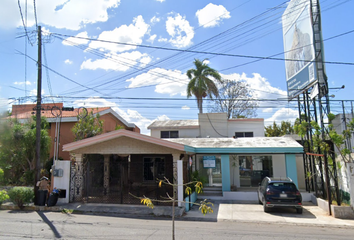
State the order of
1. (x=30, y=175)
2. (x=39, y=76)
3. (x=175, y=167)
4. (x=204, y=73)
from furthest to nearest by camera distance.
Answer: (x=204, y=73), (x=30, y=175), (x=39, y=76), (x=175, y=167)

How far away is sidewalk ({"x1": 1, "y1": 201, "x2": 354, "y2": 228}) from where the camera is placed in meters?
10.6

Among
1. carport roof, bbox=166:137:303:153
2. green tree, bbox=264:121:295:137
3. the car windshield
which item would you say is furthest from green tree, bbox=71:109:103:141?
green tree, bbox=264:121:295:137

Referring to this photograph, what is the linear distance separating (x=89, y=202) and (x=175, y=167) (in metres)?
4.83

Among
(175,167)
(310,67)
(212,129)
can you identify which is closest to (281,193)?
(175,167)

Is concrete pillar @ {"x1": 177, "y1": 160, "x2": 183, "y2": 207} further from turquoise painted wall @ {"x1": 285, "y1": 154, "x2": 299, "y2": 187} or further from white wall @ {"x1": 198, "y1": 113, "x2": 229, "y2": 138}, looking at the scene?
white wall @ {"x1": 198, "y1": 113, "x2": 229, "y2": 138}

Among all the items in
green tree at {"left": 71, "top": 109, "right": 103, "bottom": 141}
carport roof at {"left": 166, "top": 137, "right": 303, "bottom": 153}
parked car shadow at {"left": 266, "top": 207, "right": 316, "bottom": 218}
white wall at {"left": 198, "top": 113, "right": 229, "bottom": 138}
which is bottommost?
parked car shadow at {"left": 266, "top": 207, "right": 316, "bottom": 218}

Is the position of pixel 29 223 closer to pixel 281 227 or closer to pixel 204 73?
pixel 281 227

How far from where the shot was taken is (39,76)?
14281mm

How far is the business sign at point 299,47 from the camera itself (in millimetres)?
13484

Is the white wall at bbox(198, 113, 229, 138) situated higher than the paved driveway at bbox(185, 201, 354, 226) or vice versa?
the white wall at bbox(198, 113, 229, 138)

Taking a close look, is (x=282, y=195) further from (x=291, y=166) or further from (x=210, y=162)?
(x=210, y=162)

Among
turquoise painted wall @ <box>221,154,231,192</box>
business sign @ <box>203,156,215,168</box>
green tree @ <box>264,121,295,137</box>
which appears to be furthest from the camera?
green tree @ <box>264,121,295,137</box>

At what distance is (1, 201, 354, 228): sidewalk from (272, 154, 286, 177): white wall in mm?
4733

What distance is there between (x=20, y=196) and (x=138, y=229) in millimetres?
6990
